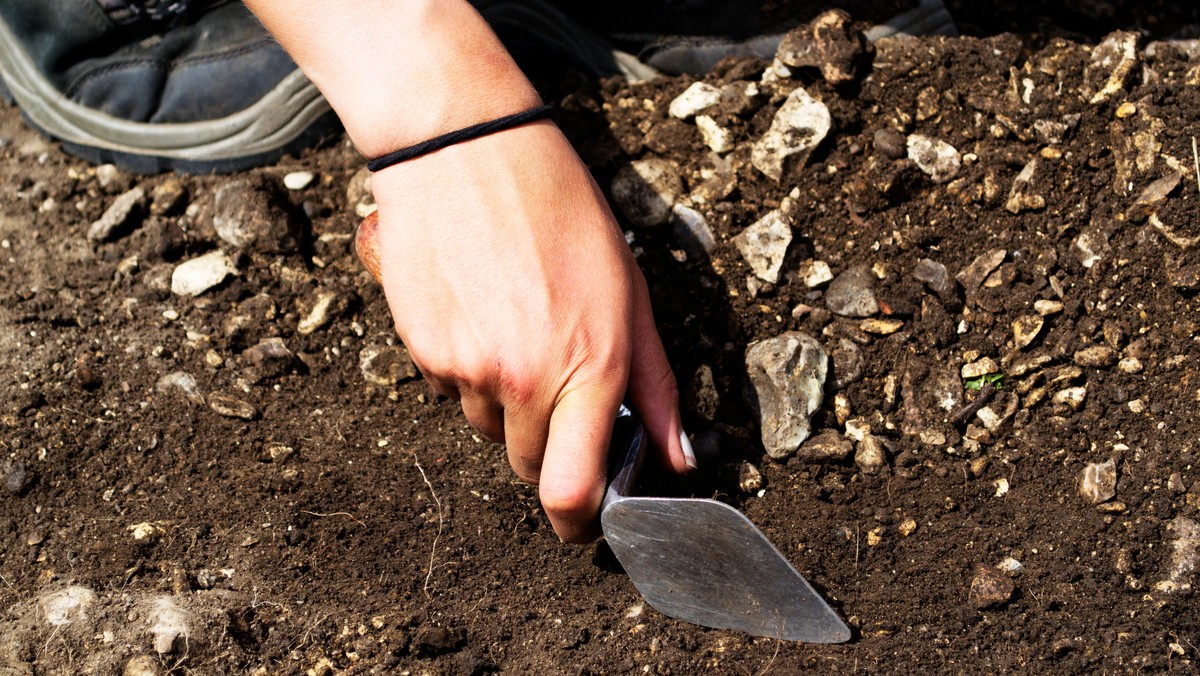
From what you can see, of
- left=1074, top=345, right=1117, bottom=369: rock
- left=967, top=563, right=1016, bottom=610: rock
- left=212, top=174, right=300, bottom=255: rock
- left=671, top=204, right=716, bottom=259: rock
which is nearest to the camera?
left=967, top=563, right=1016, bottom=610: rock

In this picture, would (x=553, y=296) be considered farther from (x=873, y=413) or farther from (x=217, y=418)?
(x=217, y=418)

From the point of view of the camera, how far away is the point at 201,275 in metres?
2.03

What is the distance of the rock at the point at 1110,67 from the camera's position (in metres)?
1.90

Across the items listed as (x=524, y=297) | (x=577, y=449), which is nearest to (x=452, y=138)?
(x=524, y=297)

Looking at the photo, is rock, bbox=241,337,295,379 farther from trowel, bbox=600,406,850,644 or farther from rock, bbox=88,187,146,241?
trowel, bbox=600,406,850,644

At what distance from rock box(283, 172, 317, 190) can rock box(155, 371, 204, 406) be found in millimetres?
515

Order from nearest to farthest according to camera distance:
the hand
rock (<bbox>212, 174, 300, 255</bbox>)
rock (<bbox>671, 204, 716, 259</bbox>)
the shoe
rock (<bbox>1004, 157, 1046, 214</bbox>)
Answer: the hand
rock (<bbox>1004, 157, 1046, 214</bbox>)
rock (<bbox>671, 204, 716, 259</bbox>)
rock (<bbox>212, 174, 300, 255</bbox>)
the shoe

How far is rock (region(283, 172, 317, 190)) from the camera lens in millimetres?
2170

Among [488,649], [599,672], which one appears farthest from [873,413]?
[488,649]

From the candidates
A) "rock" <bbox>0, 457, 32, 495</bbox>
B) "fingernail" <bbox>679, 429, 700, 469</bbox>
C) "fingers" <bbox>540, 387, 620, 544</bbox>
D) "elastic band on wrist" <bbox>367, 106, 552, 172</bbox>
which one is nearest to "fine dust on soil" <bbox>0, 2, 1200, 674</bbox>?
"rock" <bbox>0, 457, 32, 495</bbox>

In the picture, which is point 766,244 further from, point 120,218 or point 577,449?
point 120,218

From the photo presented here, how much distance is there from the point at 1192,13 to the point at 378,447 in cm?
261

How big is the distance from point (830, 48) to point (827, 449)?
88cm

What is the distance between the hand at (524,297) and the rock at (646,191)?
44 centimetres
